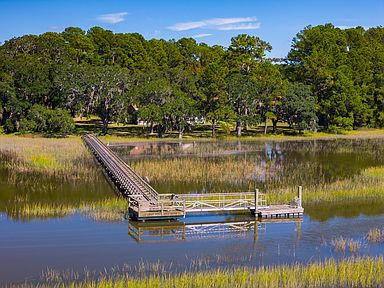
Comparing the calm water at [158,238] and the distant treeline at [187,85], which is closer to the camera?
the calm water at [158,238]

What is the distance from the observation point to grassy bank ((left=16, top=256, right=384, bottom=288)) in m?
14.9

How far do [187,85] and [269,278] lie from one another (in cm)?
6220

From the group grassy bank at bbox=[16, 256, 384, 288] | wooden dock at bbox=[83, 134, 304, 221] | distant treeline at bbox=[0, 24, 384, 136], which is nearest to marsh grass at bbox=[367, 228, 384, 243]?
wooden dock at bbox=[83, 134, 304, 221]

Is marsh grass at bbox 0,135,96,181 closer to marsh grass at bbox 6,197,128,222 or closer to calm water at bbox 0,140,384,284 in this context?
calm water at bbox 0,140,384,284

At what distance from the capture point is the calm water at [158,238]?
1769cm

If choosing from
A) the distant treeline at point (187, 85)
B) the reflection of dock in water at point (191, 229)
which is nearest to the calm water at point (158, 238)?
the reflection of dock in water at point (191, 229)

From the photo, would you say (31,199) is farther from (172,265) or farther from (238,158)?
(238,158)

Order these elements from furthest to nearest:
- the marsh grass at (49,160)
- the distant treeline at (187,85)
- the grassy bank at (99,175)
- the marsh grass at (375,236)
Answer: the distant treeline at (187,85)
the marsh grass at (49,160)
the grassy bank at (99,175)
the marsh grass at (375,236)

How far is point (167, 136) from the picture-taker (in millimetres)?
72688

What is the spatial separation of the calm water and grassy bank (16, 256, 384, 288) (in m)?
1.28

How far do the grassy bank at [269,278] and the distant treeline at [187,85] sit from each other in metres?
51.5

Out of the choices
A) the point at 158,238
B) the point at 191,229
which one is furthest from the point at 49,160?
the point at 158,238

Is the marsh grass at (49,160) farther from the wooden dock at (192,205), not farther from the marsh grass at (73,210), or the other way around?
the wooden dock at (192,205)

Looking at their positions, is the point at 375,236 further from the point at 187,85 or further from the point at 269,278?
the point at 187,85
